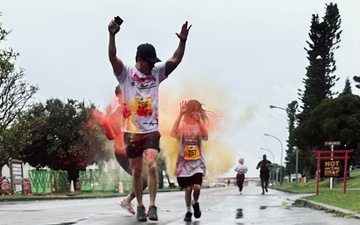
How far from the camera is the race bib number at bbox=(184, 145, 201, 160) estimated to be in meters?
8.59

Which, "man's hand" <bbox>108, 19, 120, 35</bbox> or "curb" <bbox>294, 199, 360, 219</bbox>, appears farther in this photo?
"curb" <bbox>294, 199, 360, 219</bbox>

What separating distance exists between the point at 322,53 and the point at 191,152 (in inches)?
2325

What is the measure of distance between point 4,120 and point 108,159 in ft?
76.0

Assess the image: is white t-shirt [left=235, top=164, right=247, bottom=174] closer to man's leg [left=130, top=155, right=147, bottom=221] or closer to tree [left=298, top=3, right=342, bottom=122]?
man's leg [left=130, top=155, right=147, bottom=221]

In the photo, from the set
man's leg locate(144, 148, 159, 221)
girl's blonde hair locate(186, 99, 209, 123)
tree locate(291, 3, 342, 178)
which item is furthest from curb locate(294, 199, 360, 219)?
tree locate(291, 3, 342, 178)

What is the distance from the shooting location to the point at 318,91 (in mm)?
67188

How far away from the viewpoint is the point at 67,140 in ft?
191

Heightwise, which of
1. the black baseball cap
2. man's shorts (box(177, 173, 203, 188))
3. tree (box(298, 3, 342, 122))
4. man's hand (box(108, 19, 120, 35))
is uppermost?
tree (box(298, 3, 342, 122))

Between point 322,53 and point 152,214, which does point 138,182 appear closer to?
point 152,214

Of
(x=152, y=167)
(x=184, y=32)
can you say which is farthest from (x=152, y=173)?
(x=184, y=32)

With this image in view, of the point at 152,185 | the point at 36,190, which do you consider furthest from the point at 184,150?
the point at 36,190

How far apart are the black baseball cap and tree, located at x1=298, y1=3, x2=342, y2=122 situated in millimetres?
60085

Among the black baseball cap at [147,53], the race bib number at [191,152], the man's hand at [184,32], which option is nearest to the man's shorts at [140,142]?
the black baseball cap at [147,53]

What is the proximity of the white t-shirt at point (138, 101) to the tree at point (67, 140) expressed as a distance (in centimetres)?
4780
